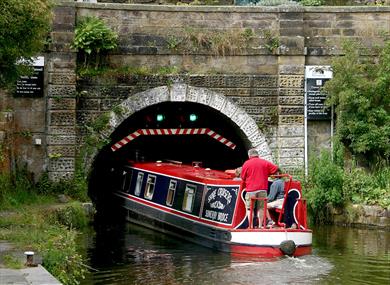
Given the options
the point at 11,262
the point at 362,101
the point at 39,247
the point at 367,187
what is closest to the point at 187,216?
the point at 367,187

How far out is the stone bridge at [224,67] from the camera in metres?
18.1

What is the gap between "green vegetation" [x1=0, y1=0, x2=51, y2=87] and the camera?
1235 cm

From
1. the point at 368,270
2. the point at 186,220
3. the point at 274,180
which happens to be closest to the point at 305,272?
the point at 368,270

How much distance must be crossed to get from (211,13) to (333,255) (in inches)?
251

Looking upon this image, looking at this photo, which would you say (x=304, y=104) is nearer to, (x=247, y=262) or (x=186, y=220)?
(x=186, y=220)

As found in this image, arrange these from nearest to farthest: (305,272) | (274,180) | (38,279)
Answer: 1. (38,279)
2. (305,272)
3. (274,180)

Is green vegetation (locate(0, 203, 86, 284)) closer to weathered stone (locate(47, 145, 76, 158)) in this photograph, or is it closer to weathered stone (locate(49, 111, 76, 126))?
weathered stone (locate(47, 145, 76, 158))

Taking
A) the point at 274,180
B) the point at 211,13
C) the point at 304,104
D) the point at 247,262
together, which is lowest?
the point at 247,262

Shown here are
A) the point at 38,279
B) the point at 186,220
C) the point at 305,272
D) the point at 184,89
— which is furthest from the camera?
the point at 184,89

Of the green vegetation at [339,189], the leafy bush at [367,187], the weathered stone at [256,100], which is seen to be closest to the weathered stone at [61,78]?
the weathered stone at [256,100]

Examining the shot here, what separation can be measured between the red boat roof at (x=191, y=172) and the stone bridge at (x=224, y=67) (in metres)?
1.27

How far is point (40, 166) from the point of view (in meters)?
17.9

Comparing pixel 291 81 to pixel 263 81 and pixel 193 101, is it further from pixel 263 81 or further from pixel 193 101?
pixel 193 101

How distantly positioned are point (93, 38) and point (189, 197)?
3589 mm
